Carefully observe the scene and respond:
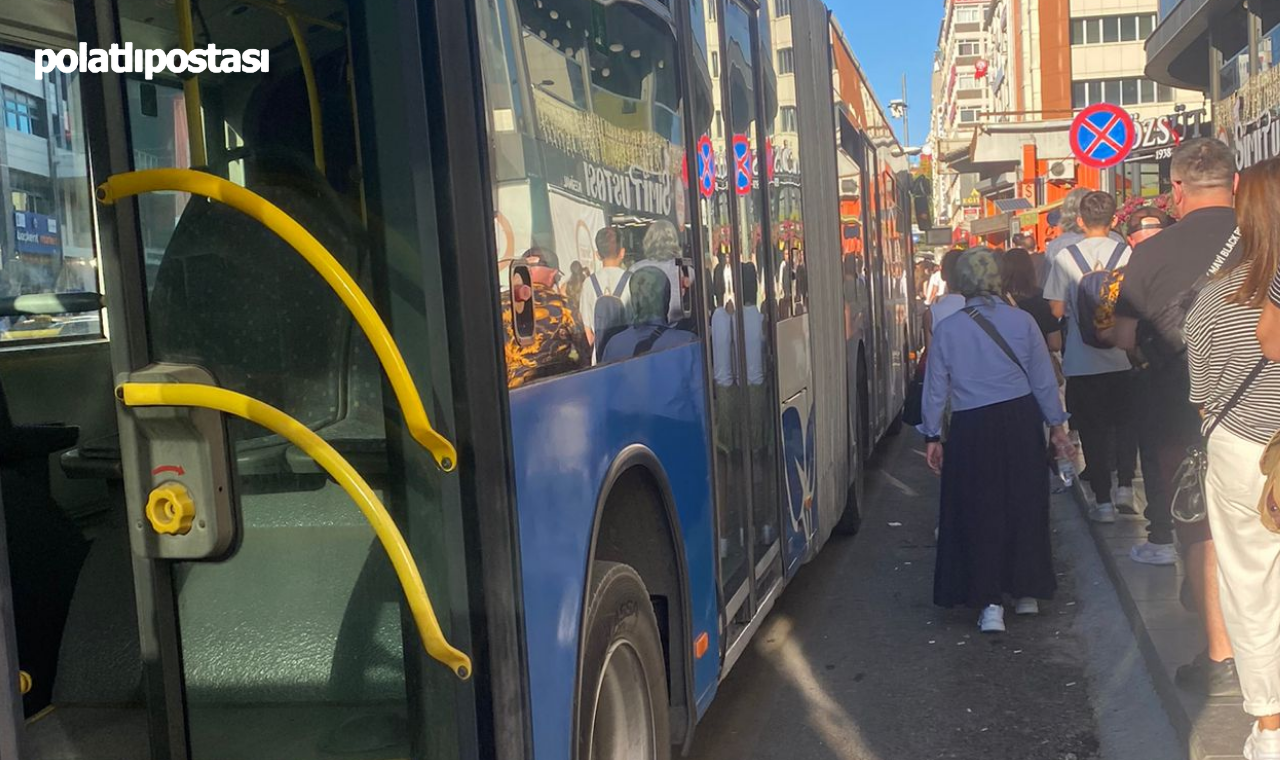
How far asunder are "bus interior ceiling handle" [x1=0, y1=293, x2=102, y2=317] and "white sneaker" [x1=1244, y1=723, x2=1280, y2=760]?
3907 mm

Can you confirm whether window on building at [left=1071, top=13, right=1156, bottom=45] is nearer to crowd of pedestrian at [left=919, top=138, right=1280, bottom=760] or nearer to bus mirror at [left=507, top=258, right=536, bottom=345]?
crowd of pedestrian at [left=919, top=138, right=1280, bottom=760]

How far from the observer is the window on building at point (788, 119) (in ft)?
19.8

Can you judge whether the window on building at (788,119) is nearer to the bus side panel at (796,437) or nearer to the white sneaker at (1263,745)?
the bus side panel at (796,437)

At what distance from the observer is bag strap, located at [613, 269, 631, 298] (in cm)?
329

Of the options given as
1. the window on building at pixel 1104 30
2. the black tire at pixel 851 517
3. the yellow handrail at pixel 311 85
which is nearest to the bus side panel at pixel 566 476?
the yellow handrail at pixel 311 85

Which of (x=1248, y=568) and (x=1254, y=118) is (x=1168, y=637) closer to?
(x=1248, y=568)

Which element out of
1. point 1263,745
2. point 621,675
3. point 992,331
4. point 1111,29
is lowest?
point 1263,745

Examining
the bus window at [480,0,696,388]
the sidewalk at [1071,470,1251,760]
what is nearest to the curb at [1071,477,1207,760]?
the sidewalk at [1071,470,1251,760]

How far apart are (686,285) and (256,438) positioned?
5.26 feet

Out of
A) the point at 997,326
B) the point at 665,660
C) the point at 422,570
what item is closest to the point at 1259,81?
the point at 997,326

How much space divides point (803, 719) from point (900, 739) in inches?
17.6

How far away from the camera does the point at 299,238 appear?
212cm

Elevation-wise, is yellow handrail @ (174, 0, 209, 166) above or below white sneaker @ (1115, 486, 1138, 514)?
above

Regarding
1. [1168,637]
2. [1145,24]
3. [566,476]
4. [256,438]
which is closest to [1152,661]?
[1168,637]
